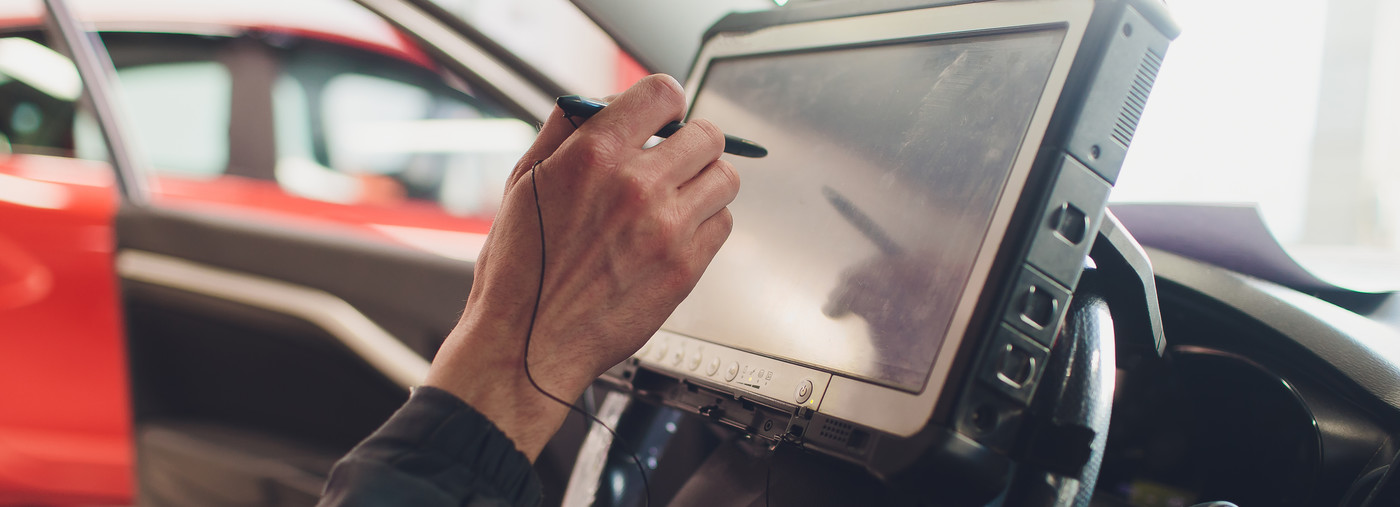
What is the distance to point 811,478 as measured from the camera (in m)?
0.59

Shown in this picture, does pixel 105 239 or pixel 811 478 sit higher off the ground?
pixel 811 478

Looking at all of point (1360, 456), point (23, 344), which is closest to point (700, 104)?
point (1360, 456)

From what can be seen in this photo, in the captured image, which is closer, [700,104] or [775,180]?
[775,180]

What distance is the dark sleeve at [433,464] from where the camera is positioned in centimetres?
Answer: 51

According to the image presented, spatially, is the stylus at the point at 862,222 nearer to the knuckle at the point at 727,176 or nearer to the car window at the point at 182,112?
the knuckle at the point at 727,176

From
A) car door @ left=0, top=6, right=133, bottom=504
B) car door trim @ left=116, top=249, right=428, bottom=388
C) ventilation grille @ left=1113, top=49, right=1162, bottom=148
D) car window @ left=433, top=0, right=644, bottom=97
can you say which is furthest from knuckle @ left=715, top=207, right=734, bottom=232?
car door @ left=0, top=6, right=133, bottom=504

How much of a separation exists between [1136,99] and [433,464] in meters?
0.49

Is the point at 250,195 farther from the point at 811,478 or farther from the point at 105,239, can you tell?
the point at 811,478

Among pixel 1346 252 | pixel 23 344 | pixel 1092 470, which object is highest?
pixel 1346 252

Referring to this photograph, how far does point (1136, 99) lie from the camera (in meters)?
0.51

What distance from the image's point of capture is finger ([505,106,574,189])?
60 centimetres

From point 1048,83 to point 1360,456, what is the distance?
14.6 inches

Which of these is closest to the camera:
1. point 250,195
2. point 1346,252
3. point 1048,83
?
point 1048,83

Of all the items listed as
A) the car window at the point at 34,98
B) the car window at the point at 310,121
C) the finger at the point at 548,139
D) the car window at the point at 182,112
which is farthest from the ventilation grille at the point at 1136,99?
the car window at the point at 34,98
